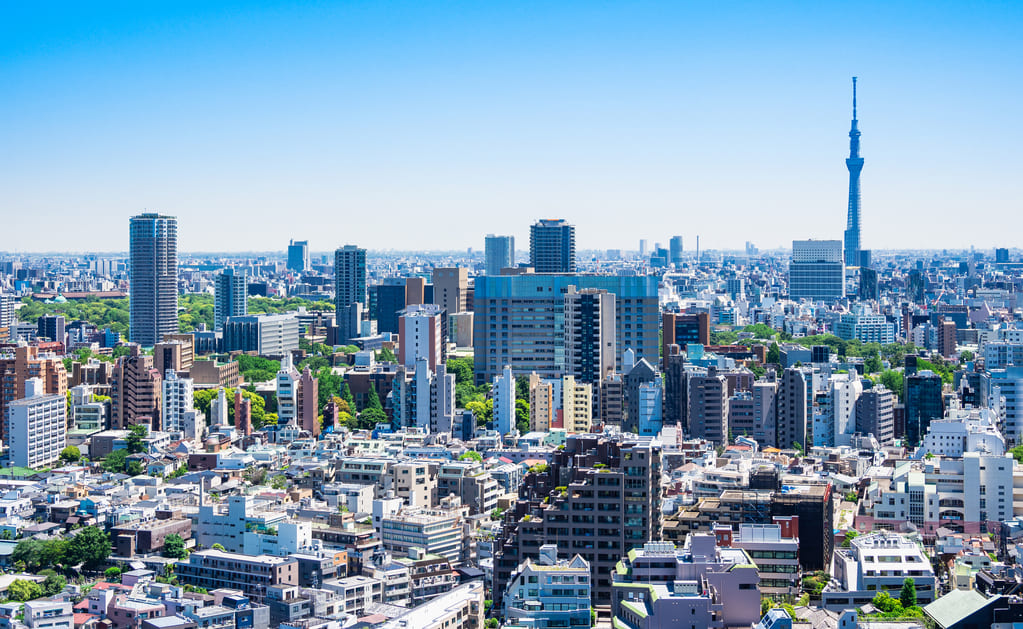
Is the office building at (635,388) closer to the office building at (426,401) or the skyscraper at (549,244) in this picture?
the office building at (426,401)

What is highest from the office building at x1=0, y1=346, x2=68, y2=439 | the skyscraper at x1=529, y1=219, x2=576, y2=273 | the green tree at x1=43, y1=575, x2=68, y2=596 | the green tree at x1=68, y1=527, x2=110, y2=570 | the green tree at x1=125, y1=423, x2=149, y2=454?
the skyscraper at x1=529, y1=219, x2=576, y2=273

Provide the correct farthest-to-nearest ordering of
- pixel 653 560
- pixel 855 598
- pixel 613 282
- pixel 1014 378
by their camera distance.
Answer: pixel 613 282
pixel 1014 378
pixel 855 598
pixel 653 560

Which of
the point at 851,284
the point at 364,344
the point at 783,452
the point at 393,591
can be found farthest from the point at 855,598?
the point at 851,284

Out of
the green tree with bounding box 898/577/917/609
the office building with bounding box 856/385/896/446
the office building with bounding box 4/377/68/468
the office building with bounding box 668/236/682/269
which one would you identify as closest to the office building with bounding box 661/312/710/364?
the office building with bounding box 856/385/896/446

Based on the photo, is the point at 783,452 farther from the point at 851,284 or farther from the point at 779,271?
the point at 779,271

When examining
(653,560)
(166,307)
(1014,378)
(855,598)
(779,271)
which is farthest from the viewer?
(779,271)

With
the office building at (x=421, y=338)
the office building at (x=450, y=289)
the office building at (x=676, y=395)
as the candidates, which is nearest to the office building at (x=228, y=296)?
the office building at (x=450, y=289)

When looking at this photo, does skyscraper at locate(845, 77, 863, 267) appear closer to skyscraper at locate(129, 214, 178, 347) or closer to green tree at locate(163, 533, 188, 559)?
skyscraper at locate(129, 214, 178, 347)

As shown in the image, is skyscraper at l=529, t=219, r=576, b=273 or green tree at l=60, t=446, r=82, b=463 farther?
skyscraper at l=529, t=219, r=576, b=273
